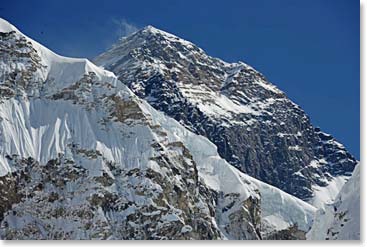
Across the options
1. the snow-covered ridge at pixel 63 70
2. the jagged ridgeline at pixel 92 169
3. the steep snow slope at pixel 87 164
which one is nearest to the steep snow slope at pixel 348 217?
the steep snow slope at pixel 87 164

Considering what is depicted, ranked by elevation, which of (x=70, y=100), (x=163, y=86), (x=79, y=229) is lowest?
(x=79, y=229)

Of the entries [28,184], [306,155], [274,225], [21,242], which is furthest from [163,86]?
[21,242]

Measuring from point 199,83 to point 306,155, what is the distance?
19.5 metres

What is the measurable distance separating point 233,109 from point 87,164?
68221 millimetres

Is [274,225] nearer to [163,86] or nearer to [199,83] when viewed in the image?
[163,86]

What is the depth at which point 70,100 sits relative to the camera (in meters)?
60.6

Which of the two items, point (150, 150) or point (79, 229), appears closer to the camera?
point (79, 229)

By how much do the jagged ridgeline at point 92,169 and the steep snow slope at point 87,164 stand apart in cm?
7

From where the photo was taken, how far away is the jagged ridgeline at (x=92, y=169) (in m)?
51.3

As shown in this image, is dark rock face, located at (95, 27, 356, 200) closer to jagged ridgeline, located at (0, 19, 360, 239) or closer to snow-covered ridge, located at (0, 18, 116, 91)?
jagged ridgeline, located at (0, 19, 360, 239)

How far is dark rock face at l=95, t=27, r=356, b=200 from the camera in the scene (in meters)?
113

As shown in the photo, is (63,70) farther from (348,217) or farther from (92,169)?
(348,217)

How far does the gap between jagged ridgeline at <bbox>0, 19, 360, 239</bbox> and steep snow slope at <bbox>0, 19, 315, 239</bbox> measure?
7cm

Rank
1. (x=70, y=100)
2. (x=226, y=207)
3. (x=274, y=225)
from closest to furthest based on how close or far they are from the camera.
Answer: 1. (x=70, y=100)
2. (x=226, y=207)
3. (x=274, y=225)
